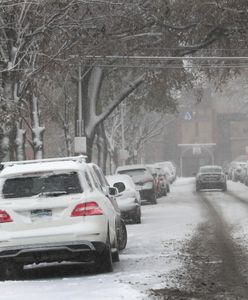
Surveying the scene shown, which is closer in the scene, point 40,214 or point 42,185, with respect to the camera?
point 40,214

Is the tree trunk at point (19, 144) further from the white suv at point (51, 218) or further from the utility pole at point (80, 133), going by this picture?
the white suv at point (51, 218)

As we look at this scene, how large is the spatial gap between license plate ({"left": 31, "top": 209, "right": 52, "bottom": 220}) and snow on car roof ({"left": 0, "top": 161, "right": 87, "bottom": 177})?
67cm

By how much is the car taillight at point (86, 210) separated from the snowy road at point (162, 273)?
889 mm

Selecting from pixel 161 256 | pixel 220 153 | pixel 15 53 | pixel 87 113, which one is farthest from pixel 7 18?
pixel 220 153

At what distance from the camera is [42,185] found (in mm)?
10844

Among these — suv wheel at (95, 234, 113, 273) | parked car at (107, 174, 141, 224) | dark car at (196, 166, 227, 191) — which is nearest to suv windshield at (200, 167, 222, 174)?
dark car at (196, 166, 227, 191)

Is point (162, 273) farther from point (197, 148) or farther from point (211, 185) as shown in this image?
point (197, 148)

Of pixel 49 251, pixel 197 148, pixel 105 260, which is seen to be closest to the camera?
pixel 49 251

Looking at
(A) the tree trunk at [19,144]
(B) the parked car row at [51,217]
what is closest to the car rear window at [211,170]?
(A) the tree trunk at [19,144]

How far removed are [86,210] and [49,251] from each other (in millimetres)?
780

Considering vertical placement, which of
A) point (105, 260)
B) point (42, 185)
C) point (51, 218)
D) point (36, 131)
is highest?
point (36, 131)

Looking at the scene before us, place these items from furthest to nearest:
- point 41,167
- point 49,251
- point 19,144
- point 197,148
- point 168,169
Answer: point 197,148 < point 168,169 < point 19,144 < point 41,167 < point 49,251

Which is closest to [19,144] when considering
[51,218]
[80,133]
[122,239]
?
[80,133]

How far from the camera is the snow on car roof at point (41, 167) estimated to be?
35.8 feet
